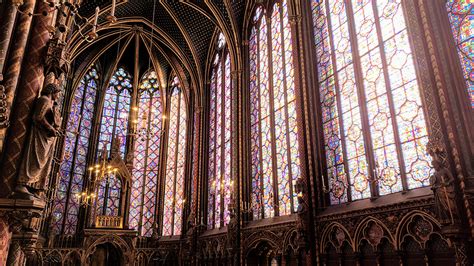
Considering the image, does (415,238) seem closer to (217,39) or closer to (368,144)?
(368,144)

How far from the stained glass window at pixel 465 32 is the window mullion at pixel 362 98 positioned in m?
2.84

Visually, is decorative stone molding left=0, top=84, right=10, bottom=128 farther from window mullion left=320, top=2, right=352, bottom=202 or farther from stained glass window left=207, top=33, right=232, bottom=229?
stained glass window left=207, top=33, right=232, bottom=229

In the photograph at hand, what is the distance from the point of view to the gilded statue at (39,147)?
666cm

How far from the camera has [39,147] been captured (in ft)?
22.6

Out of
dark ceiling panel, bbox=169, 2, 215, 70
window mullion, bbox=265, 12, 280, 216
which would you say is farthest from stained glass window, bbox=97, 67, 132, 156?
window mullion, bbox=265, 12, 280, 216

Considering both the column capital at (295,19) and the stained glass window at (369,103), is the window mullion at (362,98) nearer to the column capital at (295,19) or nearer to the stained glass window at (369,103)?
the stained glass window at (369,103)

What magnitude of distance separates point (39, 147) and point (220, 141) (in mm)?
12848

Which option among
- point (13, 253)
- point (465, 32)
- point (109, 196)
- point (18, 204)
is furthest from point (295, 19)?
point (109, 196)

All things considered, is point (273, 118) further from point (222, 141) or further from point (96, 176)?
point (96, 176)

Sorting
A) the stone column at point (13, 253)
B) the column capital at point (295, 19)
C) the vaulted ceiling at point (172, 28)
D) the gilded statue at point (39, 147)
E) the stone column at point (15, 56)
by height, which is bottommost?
the stone column at point (13, 253)

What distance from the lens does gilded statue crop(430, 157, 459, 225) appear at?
7199mm

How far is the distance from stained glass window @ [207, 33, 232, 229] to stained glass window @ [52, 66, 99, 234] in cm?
717

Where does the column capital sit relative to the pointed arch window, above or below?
above

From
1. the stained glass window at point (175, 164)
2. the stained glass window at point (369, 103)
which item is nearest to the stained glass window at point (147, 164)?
the stained glass window at point (175, 164)
